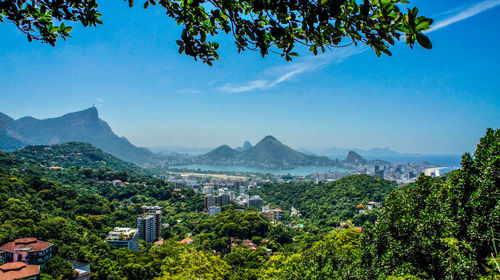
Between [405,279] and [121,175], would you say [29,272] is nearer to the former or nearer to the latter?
[405,279]

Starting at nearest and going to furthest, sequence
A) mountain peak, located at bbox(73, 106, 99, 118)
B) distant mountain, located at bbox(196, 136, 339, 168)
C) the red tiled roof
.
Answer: the red tiled roof, distant mountain, located at bbox(196, 136, 339, 168), mountain peak, located at bbox(73, 106, 99, 118)

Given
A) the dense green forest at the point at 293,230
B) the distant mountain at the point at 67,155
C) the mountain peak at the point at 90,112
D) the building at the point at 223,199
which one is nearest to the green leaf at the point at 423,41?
the dense green forest at the point at 293,230

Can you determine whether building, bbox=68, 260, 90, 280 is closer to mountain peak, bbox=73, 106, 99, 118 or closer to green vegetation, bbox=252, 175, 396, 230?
green vegetation, bbox=252, 175, 396, 230

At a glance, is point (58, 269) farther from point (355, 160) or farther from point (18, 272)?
point (355, 160)

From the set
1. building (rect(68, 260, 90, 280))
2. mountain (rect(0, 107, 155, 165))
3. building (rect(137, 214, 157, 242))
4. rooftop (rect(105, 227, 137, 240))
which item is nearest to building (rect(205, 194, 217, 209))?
building (rect(137, 214, 157, 242))

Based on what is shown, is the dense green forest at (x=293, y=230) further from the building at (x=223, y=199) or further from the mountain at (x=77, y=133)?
the mountain at (x=77, y=133)

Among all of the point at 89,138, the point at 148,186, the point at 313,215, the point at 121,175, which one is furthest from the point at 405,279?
the point at 89,138
